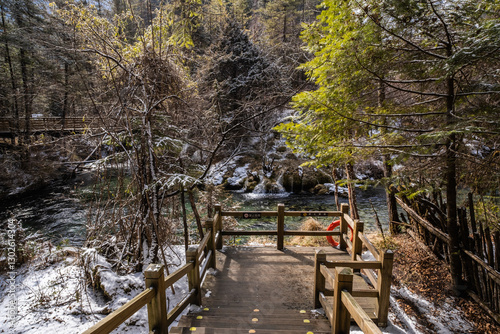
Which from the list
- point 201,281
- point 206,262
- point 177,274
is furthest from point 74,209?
point 177,274

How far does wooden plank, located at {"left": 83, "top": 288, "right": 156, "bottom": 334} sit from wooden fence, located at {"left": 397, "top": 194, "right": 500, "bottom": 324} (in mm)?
4897

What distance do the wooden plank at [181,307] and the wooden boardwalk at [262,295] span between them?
18 centimetres

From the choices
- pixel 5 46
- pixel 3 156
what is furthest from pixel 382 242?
pixel 5 46

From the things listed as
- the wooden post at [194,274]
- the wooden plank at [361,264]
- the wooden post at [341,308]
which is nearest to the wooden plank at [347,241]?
the wooden plank at [361,264]

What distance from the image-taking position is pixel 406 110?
5.18 m

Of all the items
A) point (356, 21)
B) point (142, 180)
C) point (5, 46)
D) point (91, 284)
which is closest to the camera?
point (356, 21)

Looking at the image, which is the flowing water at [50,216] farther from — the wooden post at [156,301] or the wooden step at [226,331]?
the wooden post at [156,301]

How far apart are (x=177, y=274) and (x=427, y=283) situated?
197 inches

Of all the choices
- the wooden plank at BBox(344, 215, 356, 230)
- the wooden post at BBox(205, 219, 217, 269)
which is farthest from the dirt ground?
the wooden post at BBox(205, 219, 217, 269)

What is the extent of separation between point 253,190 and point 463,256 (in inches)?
535

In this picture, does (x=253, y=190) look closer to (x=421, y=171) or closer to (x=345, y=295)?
(x=421, y=171)

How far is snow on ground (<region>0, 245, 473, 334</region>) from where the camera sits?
4.18 metres

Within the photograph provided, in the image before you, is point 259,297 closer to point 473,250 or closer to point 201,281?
point 201,281

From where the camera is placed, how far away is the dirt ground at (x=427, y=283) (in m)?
4.04
